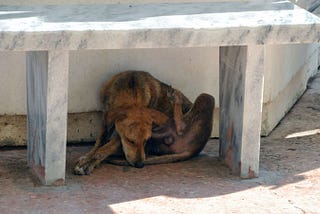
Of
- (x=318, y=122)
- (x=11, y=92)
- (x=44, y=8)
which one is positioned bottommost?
(x=318, y=122)

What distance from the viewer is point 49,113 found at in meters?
5.43

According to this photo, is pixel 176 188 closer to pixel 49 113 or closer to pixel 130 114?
pixel 130 114

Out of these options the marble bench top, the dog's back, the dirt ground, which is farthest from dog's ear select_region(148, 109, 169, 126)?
the marble bench top

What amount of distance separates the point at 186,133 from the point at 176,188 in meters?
0.78

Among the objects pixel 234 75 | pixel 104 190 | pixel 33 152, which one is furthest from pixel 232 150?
pixel 33 152

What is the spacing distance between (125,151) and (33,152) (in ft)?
2.19

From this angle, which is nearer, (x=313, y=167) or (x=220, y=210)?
(x=220, y=210)

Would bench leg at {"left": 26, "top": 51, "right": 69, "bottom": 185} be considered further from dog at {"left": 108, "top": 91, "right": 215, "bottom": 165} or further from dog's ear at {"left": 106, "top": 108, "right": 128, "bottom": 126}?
dog at {"left": 108, "top": 91, "right": 215, "bottom": 165}

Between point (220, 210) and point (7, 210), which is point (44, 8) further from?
point (220, 210)

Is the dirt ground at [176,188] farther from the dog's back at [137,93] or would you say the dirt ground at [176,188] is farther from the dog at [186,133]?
the dog's back at [137,93]

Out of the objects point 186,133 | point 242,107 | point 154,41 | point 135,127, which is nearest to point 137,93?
point 135,127

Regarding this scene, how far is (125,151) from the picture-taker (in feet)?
20.2

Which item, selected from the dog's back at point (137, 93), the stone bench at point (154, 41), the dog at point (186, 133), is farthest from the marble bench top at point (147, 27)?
the dog at point (186, 133)

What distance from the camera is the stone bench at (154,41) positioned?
508 centimetres
